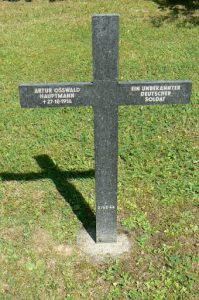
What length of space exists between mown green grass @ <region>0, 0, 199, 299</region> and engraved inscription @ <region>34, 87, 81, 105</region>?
1715mm

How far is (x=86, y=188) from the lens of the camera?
19.5 ft

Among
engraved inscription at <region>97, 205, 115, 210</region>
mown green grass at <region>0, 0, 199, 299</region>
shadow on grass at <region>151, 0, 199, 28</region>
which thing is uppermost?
shadow on grass at <region>151, 0, 199, 28</region>

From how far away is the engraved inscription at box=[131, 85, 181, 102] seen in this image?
4199 mm

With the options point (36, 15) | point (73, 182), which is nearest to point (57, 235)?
point (73, 182)

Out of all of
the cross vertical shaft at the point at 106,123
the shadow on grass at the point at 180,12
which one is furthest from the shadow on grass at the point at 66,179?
the shadow on grass at the point at 180,12

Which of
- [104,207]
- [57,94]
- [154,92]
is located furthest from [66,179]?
[154,92]

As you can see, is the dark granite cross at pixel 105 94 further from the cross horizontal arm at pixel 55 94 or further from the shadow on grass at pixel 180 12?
the shadow on grass at pixel 180 12

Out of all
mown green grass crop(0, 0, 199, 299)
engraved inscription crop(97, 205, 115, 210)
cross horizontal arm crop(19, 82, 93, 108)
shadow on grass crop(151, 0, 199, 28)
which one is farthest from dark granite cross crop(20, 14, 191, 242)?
shadow on grass crop(151, 0, 199, 28)

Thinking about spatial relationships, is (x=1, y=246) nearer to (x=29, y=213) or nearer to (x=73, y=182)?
(x=29, y=213)

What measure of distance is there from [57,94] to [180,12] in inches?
405

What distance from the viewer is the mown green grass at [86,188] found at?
4.65 meters

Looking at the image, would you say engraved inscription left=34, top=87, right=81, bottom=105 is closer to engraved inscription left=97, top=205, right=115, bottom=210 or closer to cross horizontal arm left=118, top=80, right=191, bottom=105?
cross horizontal arm left=118, top=80, right=191, bottom=105

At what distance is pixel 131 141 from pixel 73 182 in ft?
4.59

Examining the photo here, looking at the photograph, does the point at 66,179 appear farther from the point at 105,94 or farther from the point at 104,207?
the point at 105,94
